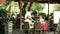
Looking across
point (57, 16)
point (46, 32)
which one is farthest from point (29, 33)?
point (57, 16)

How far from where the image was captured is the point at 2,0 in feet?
29.7

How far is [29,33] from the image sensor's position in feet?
31.8

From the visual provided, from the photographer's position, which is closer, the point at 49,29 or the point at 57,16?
the point at 57,16

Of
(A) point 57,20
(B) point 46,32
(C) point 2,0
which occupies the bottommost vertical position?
(B) point 46,32

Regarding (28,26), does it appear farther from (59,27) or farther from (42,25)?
(59,27)

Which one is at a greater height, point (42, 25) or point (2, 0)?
point (2, 0)

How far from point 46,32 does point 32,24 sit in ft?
3.05

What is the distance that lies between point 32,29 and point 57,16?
134 centimetres

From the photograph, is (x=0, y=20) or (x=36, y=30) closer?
(x=36, y=30)

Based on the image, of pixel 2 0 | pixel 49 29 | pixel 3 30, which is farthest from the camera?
pixel 49 29

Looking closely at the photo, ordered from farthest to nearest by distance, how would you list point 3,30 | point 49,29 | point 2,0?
point 49,29 < point 3,30 < point 2,0

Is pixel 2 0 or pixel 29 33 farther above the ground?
pixel 2 0

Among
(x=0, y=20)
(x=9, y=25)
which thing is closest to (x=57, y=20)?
(x=9, y=25)

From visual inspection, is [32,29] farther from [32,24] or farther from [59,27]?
[59,27]
